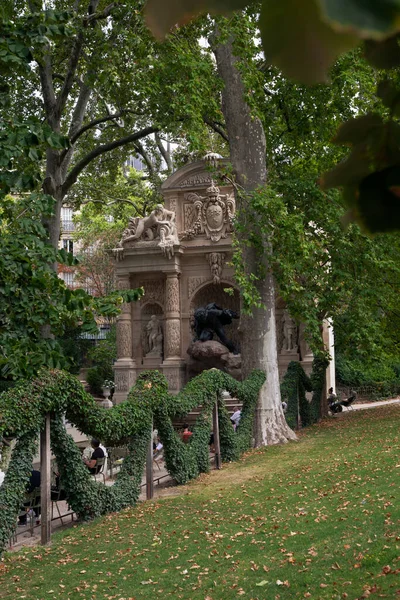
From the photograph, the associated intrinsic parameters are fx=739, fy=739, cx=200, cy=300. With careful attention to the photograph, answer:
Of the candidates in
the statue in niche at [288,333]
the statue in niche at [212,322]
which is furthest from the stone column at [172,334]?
the statue in niche at [288,333]

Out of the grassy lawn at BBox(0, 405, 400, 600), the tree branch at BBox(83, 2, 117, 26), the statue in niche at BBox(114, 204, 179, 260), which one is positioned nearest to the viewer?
the grassy lawn at BBox(0, 405, 400, 600)

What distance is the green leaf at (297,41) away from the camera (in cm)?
50

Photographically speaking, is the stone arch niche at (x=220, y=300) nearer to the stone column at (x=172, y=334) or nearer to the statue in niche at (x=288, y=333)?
the stone column at (x=172, y=334)

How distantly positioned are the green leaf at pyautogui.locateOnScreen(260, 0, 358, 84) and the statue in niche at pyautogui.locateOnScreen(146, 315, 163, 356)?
24.3 meters

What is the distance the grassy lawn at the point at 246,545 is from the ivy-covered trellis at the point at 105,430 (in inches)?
18.6

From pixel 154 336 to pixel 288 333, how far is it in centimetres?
451

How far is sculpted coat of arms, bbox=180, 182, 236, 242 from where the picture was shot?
24.0m

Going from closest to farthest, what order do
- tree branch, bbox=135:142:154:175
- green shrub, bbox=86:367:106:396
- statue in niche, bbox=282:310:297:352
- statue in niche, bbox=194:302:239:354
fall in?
1. statue in niche, bbox=194:302:239:354
2. statue in niche, bbox=282:310:297:352
3. tree branch, bbox=135:142:154:175
4. green shrub, bbox=86:367:106:396

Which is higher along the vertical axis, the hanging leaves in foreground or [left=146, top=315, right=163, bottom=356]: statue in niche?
[left=146, top=315, right=163, bottom=356]: statue in niche

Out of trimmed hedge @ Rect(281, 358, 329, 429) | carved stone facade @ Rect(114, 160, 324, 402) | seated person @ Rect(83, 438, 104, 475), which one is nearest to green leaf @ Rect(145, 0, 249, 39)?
seated person @ Rect(83, 438, 104, 475)

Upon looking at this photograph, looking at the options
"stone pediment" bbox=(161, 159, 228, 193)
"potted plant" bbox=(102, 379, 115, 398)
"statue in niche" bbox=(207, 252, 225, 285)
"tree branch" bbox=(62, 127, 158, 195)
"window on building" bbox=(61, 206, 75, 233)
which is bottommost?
"potted plant" bbox=(102, 379, 115, 398)

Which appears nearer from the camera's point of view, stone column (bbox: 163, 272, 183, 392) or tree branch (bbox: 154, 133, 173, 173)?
stone column (bbox: 163, 272, 183, 392)

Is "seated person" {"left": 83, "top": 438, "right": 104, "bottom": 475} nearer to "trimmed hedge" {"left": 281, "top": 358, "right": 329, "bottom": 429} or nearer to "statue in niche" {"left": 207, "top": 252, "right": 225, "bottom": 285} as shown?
"trimmed hedge" {"left": 281, "top": 358, "right": 329, "bottom": 429}

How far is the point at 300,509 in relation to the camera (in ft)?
31.8
